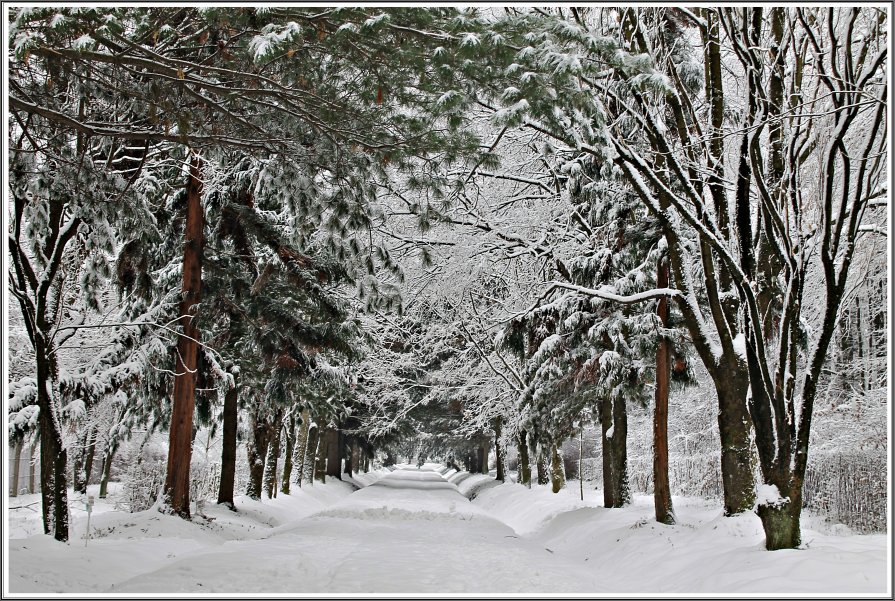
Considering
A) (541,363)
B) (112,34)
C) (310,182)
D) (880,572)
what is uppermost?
(112,34)

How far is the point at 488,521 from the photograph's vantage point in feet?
59.0

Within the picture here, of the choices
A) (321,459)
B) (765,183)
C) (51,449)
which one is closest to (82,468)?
(321,459)

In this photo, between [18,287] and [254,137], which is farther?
[18,287]

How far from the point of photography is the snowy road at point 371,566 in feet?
23.8

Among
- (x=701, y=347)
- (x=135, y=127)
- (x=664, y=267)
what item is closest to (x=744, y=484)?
(x=701, y=347)

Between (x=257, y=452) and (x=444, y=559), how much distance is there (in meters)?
10.9

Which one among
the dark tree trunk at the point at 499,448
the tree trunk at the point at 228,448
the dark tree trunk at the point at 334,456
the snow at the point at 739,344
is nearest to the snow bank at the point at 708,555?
the snow at the point at 739,344

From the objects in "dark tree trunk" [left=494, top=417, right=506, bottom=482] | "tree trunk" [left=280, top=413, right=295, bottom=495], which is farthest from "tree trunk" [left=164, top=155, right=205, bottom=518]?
"dark tree trunk" [left=494, top=417, right=506, bottom=482]

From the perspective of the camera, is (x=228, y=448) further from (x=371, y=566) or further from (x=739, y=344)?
(x=739, y=344)

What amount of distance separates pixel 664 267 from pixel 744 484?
5.24 meters

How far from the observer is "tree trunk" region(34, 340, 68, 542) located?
8.42 meters

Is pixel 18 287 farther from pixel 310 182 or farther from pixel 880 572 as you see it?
pixel 880 572

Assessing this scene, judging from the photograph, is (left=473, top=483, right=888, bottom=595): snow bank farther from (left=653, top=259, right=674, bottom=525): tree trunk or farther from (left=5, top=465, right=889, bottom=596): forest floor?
(left=653, top=259, right=674, bottom=525): tree trunk

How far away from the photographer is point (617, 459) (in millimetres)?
14961
